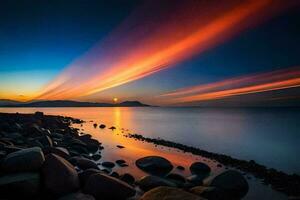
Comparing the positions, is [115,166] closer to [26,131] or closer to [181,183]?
[181,183]

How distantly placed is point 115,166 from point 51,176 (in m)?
7.92

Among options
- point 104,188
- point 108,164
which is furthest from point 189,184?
point 108,164

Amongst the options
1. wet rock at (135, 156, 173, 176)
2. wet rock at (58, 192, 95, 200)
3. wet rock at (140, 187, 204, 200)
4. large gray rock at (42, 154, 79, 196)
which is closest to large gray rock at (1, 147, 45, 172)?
large gray rock at (42, 154, 79, 196)

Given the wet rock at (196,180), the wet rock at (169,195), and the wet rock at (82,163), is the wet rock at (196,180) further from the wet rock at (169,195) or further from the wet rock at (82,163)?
the wet rock at (169,195)

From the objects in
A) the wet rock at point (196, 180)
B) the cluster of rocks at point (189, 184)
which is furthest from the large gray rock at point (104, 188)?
the wet rock at point (196, 180)

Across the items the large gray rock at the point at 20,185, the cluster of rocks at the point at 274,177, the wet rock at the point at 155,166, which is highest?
the large gray rock at the point at 20,185

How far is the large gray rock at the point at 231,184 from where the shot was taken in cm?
1252

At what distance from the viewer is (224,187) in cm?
1258

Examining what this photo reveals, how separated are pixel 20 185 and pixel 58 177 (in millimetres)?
1156

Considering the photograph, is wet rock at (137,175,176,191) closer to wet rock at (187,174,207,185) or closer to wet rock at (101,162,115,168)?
wet rock at (187,174,207,185)

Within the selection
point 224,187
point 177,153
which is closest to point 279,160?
point 177,153

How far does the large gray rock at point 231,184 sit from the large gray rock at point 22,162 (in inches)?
272

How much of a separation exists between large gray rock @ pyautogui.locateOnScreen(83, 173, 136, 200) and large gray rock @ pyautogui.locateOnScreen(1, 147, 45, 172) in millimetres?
1777

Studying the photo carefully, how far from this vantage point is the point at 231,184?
42.1 ft
